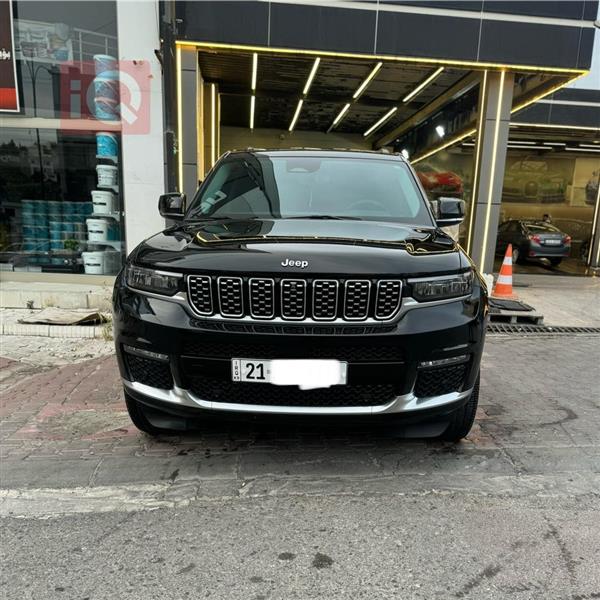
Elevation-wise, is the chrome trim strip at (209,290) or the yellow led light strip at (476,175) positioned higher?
the yellow led light strip at (476,175)

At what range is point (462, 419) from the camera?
2.93 meters

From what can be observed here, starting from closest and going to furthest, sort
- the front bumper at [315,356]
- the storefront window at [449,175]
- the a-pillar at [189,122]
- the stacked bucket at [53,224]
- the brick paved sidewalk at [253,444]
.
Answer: the front bumper at [315,356]
the brick paved sidewalk at [253,444]
the a-pillar at [189,122]
the stacked bucket at [53,224]
the storefront window at [449,175]

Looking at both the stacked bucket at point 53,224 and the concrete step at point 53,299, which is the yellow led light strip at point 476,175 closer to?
the concrete step at point 53,299

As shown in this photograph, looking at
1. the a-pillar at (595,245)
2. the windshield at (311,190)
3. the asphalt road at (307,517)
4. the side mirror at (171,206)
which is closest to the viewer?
the asphalt road at (307,517)

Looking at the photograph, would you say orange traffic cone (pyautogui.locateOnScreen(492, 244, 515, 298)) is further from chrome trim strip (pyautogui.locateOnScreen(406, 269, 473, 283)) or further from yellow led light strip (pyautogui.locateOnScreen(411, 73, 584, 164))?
chrome trim strip (pyautogui.locateOnScreen(406, 269, 473, 283))

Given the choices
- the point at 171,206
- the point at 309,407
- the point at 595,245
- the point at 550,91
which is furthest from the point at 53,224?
the point at 595,245

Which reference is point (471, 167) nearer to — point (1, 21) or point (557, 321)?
point (557, 321)

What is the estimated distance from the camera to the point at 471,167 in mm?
9344

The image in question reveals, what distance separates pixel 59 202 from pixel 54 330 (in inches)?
116

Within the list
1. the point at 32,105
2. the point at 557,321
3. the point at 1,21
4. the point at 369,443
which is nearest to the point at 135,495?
the point at 369,443

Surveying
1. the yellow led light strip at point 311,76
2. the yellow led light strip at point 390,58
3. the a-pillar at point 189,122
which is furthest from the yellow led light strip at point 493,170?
the a-pillar at point 189,122

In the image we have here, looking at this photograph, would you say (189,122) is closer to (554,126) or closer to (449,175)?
(449,175)

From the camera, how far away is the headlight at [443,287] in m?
2.41

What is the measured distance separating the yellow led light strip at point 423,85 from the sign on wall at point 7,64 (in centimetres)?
674
